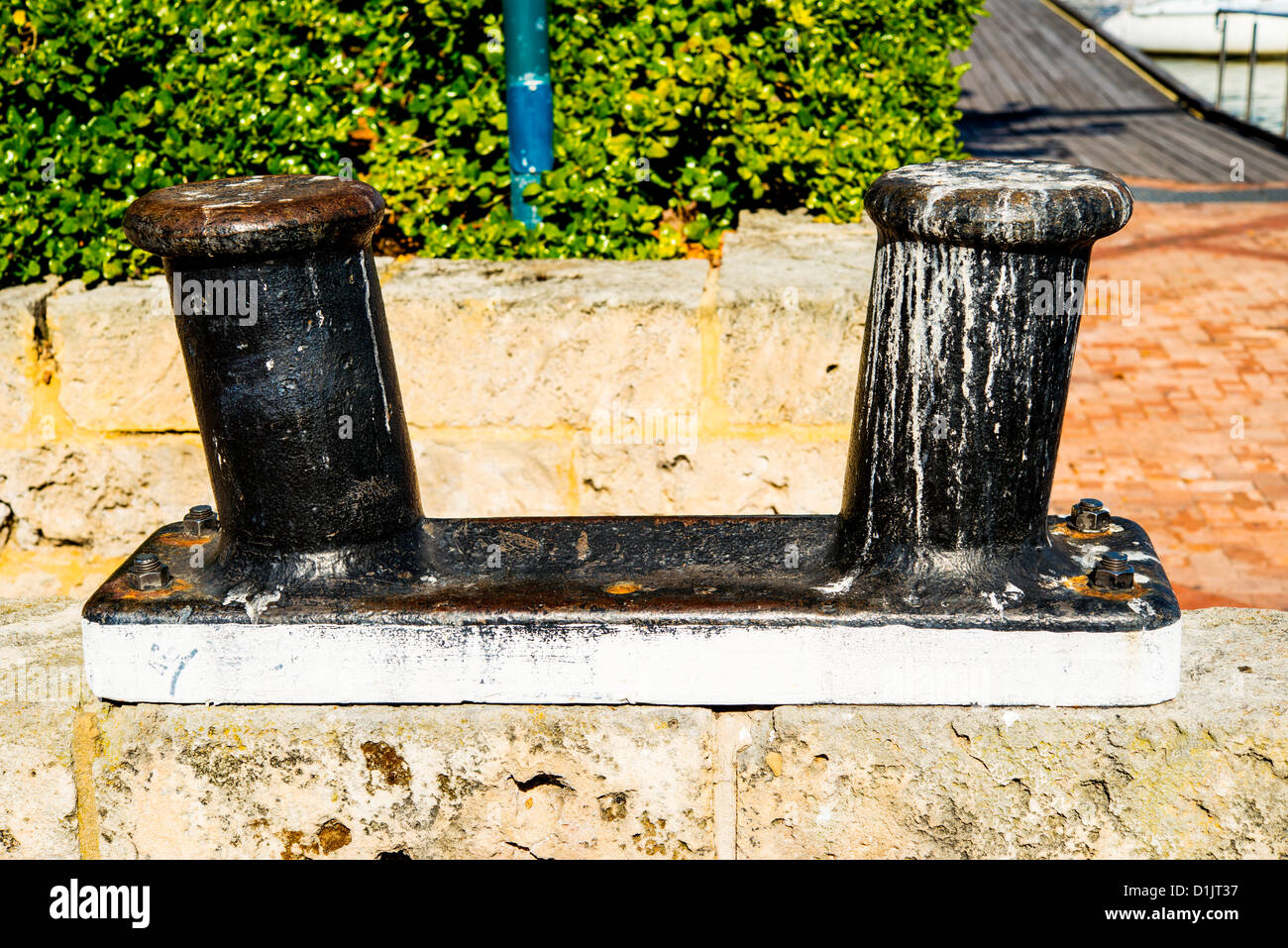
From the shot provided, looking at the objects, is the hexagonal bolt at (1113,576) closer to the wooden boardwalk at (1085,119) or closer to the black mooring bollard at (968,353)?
the black mooring bollard at (968,353)

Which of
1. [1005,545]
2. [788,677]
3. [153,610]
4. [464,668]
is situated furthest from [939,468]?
[153,610]

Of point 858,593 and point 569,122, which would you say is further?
point 569,122

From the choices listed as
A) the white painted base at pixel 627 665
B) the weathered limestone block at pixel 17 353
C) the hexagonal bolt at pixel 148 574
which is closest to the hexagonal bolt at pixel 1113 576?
the white painted base at pixel 627 665

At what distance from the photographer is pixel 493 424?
11.9ft

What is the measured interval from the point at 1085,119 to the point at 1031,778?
1057 cm

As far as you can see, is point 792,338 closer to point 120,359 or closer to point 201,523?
point 201,523

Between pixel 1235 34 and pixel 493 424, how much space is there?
17639mm

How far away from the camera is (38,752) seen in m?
2.60

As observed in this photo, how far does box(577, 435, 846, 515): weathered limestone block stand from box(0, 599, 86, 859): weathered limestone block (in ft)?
4.68

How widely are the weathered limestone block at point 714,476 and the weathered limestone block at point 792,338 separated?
10 cm

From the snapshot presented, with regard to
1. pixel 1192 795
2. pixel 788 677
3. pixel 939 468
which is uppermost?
pixel 939 468

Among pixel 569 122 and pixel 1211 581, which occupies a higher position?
pixel 569 122

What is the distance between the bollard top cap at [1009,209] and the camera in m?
2.25

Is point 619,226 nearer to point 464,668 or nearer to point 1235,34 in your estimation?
point 464,668
